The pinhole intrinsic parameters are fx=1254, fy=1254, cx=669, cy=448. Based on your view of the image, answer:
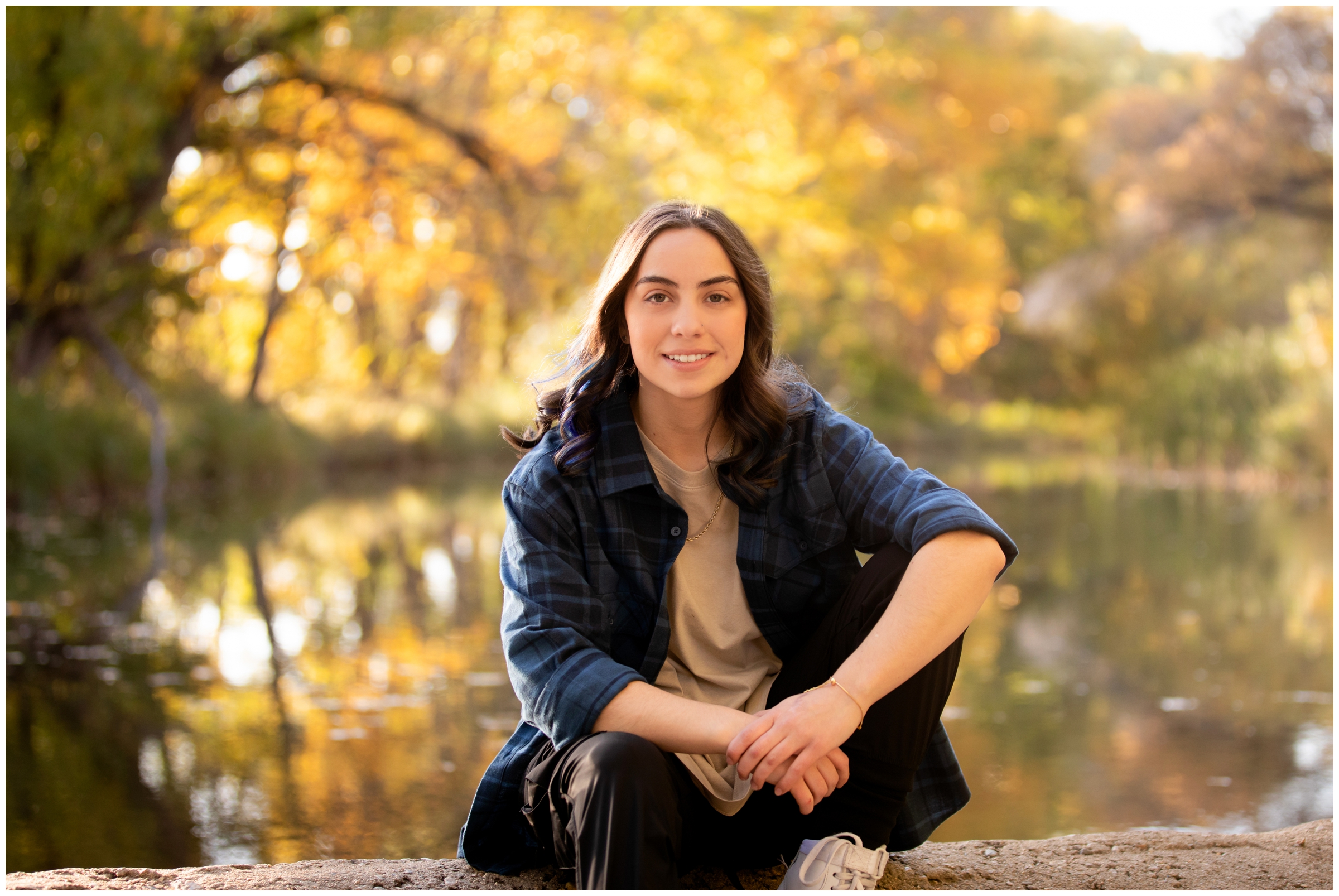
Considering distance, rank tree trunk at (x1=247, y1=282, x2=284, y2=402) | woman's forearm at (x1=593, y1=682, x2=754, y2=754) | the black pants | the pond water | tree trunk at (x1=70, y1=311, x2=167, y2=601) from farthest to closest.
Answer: tree trunk at (x1=247, y1=282, x2=284, y2=402)
tree trunk at (x1=70, y1=311, x2=167, y2=601)
the pond water
woman's forearm at (x1=593, y1=682, x2=754, y2=754)
the black pants

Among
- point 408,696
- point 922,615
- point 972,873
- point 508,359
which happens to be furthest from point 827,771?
point 508,359

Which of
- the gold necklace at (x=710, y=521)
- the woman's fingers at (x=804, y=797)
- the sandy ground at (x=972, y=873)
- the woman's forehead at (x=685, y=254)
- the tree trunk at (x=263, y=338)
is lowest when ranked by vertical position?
the sandy ground at (x=972, y=873)

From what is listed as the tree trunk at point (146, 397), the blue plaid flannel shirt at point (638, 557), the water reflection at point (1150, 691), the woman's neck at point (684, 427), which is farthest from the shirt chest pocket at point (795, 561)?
the tree trunk at point (146, 397)

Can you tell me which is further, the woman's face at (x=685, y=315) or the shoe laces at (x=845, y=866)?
the woman's face at (x=685, y=315)

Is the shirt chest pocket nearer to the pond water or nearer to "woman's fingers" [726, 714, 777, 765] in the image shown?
"woman's fingers" [726, 714, 777, 765]

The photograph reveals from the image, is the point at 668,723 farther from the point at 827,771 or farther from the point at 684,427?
the point at 684,427

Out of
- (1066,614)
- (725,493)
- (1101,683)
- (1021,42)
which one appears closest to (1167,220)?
(1021,42)

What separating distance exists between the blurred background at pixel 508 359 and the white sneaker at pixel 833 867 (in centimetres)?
64

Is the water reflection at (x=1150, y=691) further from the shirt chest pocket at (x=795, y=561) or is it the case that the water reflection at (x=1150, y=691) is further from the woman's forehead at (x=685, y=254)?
the woman's forehead at (x=685, y=254)

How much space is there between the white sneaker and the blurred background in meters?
0.64

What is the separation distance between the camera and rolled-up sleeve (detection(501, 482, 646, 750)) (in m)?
1.53

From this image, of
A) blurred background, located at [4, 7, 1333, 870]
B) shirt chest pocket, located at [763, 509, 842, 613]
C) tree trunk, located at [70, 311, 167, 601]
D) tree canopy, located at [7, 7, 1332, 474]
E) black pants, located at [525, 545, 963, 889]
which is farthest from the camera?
tree trunk, located at [70, 311, 167, 601]

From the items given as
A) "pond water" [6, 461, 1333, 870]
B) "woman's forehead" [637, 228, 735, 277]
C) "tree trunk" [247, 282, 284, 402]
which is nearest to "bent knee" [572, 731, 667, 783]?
"woman's forehead" [637, 228, 735, 277]

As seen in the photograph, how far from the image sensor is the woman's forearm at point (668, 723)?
1520mm
